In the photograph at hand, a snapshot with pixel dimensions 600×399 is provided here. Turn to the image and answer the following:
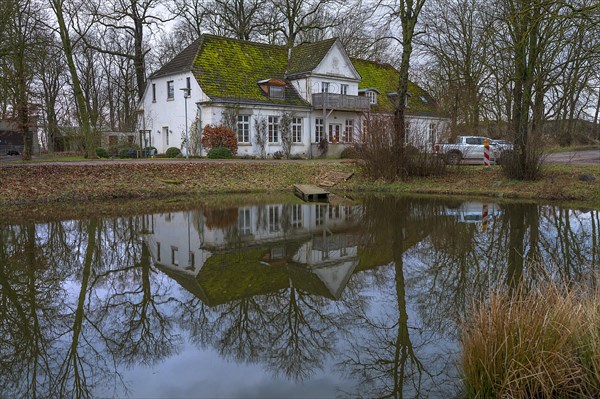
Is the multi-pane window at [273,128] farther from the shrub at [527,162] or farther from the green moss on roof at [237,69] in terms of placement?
the shrub at [527,162]

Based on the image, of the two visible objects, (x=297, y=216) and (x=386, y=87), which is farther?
(x=386, y=87)

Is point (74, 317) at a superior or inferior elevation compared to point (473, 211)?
inferior

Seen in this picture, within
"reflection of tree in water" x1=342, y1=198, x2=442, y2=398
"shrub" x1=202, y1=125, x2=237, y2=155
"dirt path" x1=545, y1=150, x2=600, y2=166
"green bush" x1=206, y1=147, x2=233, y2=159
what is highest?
"shrub" x1=202, y1=125, x2=237, y2=155

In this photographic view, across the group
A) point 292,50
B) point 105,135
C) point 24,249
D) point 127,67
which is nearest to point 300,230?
point 24,249

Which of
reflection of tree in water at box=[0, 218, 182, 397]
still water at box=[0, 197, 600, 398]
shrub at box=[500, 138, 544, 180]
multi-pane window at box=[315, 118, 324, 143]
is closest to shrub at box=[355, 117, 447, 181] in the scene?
shrub at box=[500, 138, 544, 180]

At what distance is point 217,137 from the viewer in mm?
29766

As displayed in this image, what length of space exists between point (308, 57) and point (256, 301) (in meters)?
31.6

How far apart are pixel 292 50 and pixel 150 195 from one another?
71.8 ft

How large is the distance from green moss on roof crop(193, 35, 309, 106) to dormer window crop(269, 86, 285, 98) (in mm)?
419

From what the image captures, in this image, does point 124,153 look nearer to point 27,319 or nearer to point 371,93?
point 371,93

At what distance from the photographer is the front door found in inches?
1465

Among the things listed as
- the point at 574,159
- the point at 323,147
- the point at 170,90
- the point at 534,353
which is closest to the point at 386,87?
the point at 323,147

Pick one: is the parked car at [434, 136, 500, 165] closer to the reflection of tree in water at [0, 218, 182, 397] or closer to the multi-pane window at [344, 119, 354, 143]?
the multi-pane window at [344, 119, 354, 143]

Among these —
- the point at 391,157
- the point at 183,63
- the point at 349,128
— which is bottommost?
the point at 391,157
